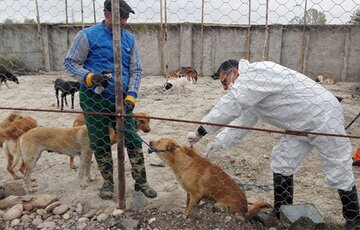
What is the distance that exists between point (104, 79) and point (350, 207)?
242cm

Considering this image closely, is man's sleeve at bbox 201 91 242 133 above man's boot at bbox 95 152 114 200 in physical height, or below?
above

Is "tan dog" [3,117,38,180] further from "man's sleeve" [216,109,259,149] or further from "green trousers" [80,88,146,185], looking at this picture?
"man's sleeve" [216,109,259,149]

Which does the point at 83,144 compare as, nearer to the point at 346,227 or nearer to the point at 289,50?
the point at 346,227

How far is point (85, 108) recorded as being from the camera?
138 inches

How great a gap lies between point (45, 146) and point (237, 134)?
2.22m

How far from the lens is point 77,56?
10.7ft

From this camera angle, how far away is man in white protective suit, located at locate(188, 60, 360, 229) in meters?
2.88

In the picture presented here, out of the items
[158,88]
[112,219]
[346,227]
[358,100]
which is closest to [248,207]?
[346,227]

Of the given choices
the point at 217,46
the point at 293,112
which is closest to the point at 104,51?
the point at 293,112

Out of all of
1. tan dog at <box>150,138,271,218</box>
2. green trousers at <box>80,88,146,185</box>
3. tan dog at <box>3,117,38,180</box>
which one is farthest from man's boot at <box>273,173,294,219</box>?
tan dog at <box>3,117,38,180</box>

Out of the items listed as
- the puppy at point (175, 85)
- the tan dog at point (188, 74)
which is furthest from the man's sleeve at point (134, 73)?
the tan dog at point (188, 74)

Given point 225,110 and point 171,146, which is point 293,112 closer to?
point 225,110

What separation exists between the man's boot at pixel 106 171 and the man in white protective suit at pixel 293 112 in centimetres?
122

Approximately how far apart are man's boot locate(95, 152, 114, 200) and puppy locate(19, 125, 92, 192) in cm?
43
